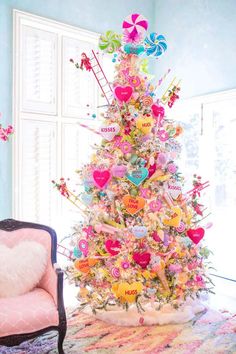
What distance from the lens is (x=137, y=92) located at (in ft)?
10.6

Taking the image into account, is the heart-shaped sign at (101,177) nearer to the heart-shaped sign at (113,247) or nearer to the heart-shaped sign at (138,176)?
the heart-shaped sign at (138,176)

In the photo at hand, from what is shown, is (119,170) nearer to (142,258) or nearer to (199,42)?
(142,258)

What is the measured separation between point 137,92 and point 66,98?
63.5 inches

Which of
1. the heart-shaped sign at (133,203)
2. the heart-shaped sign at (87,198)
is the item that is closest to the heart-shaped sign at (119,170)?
the heart-shaped sign at (133,203)

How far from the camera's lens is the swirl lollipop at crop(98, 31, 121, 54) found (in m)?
3.21

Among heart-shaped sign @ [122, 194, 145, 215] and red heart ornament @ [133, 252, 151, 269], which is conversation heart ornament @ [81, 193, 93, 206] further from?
red heart ornament @ [133, 252, 151, 269]

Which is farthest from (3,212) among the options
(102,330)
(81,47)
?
(81,47)

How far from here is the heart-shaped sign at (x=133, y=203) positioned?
3.06m

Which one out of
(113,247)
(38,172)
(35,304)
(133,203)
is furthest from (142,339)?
(38,172)

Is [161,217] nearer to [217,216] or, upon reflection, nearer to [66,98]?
[217,216]

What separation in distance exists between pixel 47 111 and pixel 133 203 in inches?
78.0

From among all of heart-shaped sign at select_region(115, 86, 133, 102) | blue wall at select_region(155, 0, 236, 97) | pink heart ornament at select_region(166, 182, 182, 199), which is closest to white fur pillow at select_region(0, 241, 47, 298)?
pink heart ornament at select_region(166, 182, 182, 199)

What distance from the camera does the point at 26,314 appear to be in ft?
7.60

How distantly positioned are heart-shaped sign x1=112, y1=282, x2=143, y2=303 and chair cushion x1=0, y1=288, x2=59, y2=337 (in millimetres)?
651
